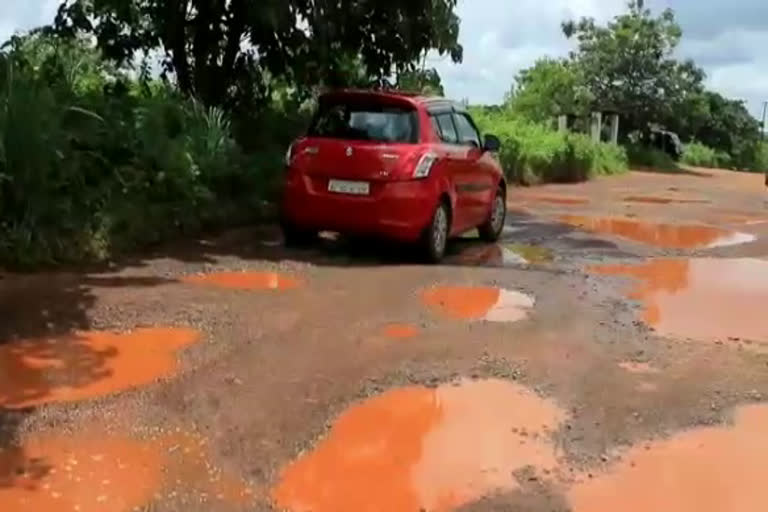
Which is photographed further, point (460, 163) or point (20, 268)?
point (460, 163)

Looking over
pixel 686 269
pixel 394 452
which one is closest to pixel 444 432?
pixel 394 452

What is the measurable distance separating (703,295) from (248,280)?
4.19 meters

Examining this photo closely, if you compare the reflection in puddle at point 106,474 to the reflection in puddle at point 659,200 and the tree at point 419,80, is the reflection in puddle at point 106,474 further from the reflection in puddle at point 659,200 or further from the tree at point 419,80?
the reflection in puddle at point 659,200

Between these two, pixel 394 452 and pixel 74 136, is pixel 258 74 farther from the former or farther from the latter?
pixel 394 452

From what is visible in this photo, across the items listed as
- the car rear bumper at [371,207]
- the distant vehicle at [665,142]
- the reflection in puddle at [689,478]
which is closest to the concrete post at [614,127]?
the distant vehicle at [665,142]

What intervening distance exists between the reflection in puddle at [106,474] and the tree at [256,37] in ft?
30.6

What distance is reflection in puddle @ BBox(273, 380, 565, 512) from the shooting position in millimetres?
4379

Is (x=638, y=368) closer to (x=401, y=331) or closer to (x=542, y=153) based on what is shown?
(x=401, y=331)

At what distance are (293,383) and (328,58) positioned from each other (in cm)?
939

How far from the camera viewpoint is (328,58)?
575 inches

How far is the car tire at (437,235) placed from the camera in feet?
33.7

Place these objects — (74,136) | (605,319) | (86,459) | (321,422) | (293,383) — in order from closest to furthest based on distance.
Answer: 1. (86,459)
2. (321,422)
3. (293,383)
4. (605,319)
5. (74,136)

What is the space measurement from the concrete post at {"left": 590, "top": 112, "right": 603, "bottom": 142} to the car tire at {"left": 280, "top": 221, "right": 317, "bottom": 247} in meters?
22.4

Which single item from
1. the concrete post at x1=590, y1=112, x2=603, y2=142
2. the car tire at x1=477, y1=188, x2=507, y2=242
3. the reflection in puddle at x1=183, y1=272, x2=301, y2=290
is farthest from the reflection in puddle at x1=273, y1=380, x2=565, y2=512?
the concrete post at x1=590, y1=112, x2=603, y2=142
